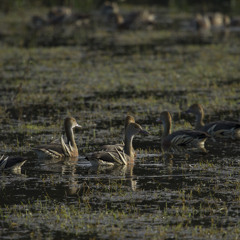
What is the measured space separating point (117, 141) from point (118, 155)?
6.26 feet

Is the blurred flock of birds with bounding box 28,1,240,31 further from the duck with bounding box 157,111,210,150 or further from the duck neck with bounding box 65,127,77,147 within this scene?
the duck neck with bounding box 65,127,77,147

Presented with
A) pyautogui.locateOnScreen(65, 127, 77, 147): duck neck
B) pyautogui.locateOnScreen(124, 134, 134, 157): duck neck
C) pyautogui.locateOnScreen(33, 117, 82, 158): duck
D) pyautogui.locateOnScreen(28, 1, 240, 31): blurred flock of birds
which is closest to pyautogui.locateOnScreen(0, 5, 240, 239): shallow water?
pyautogui.locateOnScreen(33, 117, 82, 158): duck

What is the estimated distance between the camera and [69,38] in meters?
34.5

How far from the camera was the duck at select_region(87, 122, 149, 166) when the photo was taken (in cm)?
1323

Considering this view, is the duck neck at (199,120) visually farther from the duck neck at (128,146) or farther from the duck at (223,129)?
the duck neck at (128,146)

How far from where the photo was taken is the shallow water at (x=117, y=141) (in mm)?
9836

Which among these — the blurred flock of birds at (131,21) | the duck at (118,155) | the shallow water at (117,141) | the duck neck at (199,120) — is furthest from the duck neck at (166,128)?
the blurred flock of birds at (131,21)

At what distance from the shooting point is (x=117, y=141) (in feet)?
50.5

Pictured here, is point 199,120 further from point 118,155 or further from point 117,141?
point 118,155

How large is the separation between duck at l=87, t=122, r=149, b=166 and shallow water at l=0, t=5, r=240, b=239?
0.15 m

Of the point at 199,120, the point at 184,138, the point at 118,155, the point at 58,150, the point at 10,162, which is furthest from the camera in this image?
the point at 199,120

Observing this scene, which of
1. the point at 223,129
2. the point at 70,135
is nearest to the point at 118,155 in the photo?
the point at 70,135

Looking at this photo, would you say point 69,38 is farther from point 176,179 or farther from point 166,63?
point 176,179

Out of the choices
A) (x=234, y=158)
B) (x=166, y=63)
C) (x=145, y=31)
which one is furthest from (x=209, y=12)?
(x=234, y=158)
